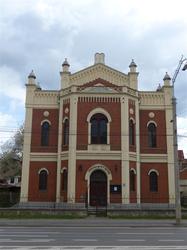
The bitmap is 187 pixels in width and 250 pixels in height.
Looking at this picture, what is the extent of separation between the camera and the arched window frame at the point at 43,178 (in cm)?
3800

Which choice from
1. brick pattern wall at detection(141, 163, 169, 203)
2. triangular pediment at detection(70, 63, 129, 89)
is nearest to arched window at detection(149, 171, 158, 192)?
brick pattern wall at detection(141, 163, 169, 203)

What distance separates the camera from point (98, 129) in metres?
37.5

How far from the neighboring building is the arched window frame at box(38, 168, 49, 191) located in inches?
Answer: 3.8

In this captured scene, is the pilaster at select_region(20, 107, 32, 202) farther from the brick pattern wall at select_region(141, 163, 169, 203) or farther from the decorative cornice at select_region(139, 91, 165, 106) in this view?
the decorative cornice at select_region(139, 91, 165, 106)

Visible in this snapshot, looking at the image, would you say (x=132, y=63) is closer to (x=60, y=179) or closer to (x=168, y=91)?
(x=168, y=91)

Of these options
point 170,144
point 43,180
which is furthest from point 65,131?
point 170,144

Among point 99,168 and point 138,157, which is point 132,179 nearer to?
point 138,157

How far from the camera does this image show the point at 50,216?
28531mm

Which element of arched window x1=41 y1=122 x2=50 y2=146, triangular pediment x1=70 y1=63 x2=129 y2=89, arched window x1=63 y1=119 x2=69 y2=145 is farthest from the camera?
arched window x1=41 y1=122 x2=50 y2=146

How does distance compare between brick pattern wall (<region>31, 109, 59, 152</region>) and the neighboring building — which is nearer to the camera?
the neighboring building

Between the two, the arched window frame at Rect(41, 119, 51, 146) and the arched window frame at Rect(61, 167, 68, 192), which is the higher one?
the arched window frame at Rect(41, 119, 51, 146)

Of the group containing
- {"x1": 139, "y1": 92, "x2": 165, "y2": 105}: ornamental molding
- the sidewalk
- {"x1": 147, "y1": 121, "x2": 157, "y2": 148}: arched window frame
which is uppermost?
{"x1": 139, "y1": 92, "x2": 165, "y2": 105}: ornamental molding

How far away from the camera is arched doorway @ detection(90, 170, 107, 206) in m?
35.6

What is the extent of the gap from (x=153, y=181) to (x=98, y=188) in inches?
238
